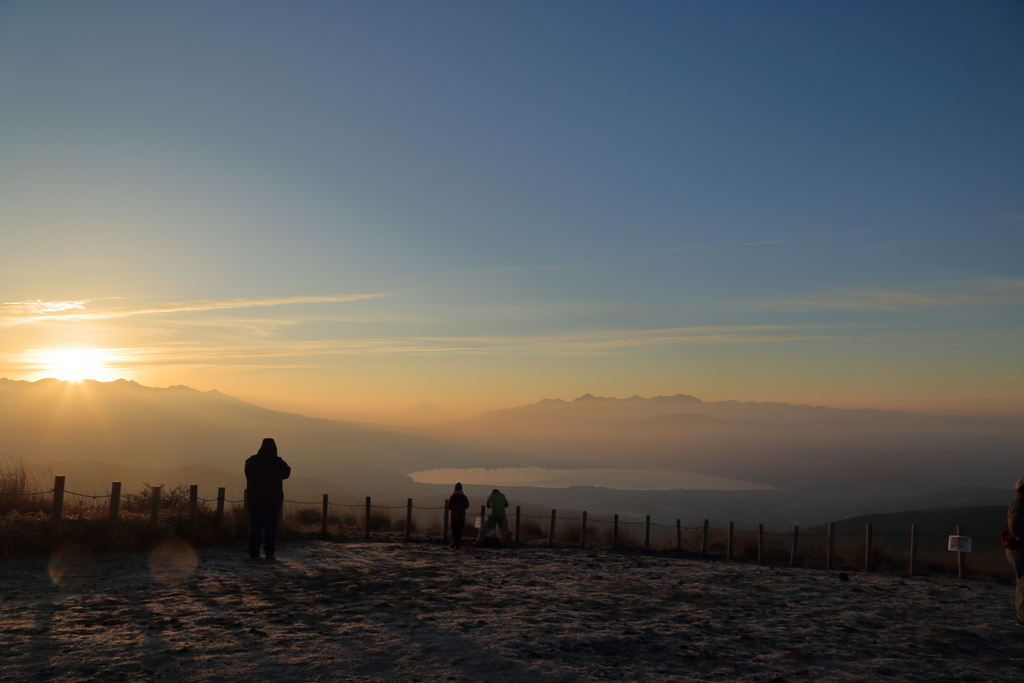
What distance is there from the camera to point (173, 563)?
12.9 metres

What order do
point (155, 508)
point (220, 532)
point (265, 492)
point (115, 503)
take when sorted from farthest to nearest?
point (220, 532) → point (155, 508) → point (115, 503) → point (265, 492)

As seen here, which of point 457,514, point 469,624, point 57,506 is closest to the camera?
point 469,624

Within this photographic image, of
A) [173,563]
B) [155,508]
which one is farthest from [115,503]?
[173,563]

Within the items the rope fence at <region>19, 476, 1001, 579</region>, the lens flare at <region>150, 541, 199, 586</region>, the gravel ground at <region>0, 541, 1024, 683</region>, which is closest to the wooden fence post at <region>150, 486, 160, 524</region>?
the rope fence at <region>19, 476, 1001, 579</region>

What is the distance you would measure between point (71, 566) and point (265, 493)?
11.8 ft

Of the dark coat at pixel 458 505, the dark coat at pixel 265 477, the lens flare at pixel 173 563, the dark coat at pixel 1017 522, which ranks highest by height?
the dark coat at pixel 1017 522

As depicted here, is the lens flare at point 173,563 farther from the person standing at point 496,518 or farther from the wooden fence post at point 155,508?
the person standing at point 496,518

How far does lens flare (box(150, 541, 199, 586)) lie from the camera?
11328 millimetres

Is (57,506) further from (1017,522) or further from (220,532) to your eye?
(1017,522)

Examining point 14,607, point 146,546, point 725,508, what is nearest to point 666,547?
point 146,546

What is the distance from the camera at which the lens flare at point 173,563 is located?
1133 centimetres

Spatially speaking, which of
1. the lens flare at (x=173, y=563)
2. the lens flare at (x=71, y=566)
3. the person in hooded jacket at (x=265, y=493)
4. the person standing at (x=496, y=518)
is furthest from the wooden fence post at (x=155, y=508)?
the person standing at (x=496, y=518)

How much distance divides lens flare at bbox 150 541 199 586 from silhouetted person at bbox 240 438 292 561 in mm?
1278

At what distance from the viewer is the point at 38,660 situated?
654 cm
